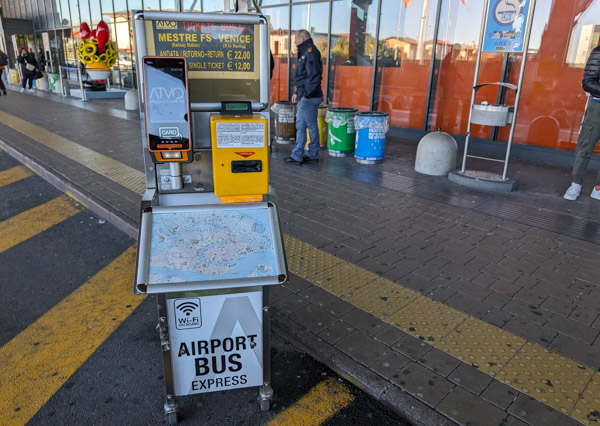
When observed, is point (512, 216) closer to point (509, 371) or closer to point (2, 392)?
point (509, 371)

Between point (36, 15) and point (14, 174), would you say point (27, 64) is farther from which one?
point (14, 174)

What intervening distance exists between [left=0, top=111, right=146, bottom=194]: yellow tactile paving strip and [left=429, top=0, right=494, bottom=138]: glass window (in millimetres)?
5957

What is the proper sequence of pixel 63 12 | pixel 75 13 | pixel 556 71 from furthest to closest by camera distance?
1. pixel 63 12
2. pixel 75 13
3. pixel 556 71

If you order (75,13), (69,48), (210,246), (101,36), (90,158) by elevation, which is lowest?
(90,158)

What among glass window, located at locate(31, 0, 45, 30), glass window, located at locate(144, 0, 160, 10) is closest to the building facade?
glass window, located at locate(144, 0, 160, 10)

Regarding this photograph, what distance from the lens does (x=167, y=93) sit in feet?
7.04

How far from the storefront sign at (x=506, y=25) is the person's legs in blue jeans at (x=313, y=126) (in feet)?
8.75

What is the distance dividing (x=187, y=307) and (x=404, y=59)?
8.82m

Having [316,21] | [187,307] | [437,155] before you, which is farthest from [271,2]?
[187,307]

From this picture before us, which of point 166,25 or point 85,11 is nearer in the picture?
point 166,25

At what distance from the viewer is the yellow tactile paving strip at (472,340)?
8.05 ft

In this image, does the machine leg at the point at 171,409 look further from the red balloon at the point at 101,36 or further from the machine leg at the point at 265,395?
the red balloon at the point at 101,36

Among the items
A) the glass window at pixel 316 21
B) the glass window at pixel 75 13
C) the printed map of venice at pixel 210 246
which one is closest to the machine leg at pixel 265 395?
the printed map of venice at pixel 210 246

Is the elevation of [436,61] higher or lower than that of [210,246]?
higher
